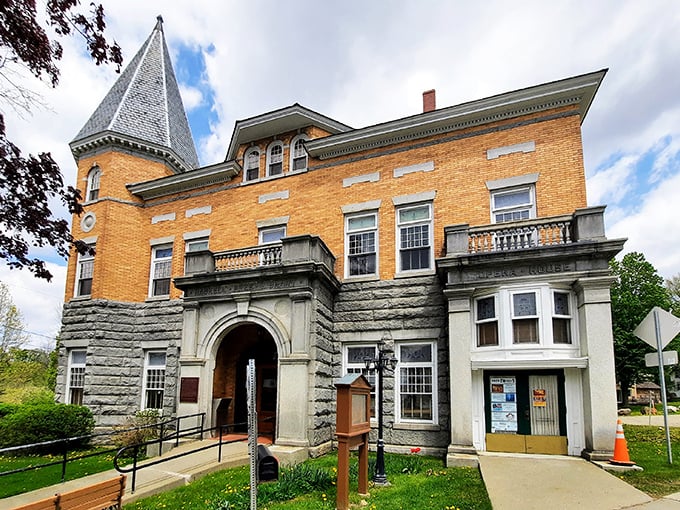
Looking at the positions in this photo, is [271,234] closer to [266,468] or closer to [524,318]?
[524,318]

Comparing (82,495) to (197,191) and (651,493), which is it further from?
(197,191)

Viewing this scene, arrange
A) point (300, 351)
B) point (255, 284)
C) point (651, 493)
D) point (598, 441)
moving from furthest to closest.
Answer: point (255, 284), point (300, 351), point (598, 441), point (651, 493)

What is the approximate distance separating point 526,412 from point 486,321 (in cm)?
250

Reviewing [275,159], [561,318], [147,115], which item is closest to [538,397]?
[561,318]

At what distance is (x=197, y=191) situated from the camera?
19906 mm

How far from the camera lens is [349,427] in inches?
338

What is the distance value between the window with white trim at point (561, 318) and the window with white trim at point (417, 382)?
3509mm

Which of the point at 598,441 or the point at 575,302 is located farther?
the point at 575,302

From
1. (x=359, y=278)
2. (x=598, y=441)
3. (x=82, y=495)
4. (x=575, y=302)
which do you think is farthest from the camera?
(x=359, y=278)

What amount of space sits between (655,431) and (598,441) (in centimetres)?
711

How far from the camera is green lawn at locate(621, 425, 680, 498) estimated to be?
28.7 ft

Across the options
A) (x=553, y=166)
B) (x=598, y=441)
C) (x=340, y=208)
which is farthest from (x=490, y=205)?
(x=598, y=441)

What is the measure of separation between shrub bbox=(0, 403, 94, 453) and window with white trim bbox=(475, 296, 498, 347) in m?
14.0

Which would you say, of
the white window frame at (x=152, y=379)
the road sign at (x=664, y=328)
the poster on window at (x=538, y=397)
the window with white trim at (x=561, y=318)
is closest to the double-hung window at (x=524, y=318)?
the window with white trim at (x=561, y=318)
